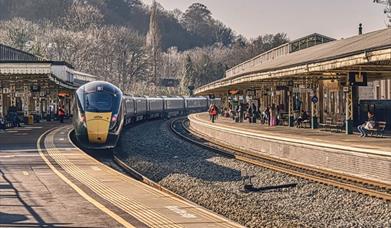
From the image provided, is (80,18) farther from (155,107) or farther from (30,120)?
(30,120)

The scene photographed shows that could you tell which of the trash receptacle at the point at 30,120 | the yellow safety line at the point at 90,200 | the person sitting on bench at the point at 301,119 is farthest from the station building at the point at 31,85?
the yellow safety line at the point at 90,200

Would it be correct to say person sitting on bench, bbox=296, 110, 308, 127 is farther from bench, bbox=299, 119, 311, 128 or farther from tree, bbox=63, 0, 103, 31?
tree, bbox=63, 0, 103, 31

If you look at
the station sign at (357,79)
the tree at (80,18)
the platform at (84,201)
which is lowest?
the platform at (84,201)

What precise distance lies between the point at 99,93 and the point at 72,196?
1723 cm

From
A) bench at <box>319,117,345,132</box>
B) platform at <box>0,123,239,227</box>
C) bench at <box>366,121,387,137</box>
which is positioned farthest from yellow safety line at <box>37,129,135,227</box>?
bench at <box>319,117,345,132</box>

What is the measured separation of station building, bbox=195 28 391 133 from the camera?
28517mm

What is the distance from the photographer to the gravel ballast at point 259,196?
16031 mm

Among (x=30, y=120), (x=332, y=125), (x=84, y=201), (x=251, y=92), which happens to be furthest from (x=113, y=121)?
(x=251, y=92)

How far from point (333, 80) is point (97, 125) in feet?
44.7

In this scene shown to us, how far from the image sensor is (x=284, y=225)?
1463 centimetres

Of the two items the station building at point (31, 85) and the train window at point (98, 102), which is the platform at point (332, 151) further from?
the station building at point (31, 85)

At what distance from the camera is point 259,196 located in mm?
20594

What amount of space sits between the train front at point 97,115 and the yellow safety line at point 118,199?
8846 millimetres

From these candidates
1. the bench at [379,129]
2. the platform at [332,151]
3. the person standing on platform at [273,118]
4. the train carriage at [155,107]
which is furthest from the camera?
the train carriage at [155,107]
